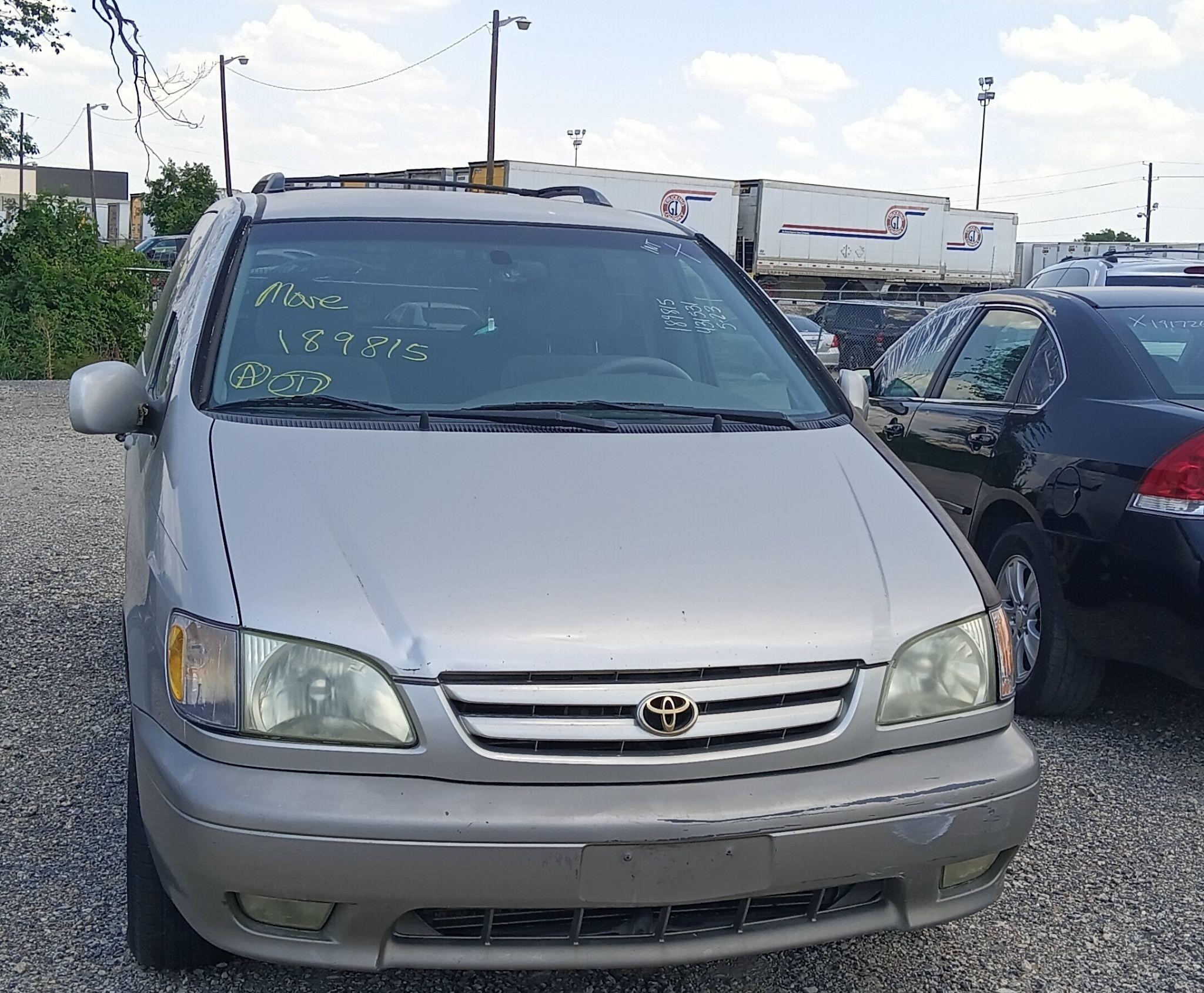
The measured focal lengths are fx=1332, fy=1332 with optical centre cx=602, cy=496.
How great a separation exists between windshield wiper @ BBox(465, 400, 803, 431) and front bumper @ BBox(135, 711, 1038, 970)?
1093 mm

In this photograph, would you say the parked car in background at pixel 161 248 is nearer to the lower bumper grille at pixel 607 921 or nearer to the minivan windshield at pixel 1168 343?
the minivan windshield at pixel 1168 343

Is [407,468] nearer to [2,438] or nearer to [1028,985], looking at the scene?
[1028,985]

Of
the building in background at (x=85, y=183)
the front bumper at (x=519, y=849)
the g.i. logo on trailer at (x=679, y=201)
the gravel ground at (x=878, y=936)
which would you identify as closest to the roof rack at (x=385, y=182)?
the gravel ground at (x=878, y=936)

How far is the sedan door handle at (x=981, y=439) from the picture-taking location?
→ 5004 millimetres

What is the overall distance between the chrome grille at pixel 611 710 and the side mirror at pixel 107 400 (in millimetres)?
1359

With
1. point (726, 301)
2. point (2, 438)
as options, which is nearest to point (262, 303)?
point (726, 301)

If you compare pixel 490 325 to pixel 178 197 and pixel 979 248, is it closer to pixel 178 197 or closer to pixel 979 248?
pixel 178 197

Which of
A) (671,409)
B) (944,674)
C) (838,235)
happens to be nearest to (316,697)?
(944,674)

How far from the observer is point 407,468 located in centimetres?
286

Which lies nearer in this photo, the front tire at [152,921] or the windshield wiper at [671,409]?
the front tire at [152,921]

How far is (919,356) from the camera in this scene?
611 cm

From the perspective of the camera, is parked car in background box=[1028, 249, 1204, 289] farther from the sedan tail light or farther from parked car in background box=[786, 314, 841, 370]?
parked car in background box=[786, 314, 841, 370]

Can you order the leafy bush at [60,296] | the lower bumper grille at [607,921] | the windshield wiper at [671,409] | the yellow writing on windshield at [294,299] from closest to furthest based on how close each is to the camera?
the lower bumper grille at [607,921]
the windshield wiper at [671,409]
the yellow writing on windshield at [294,299]
the leafy bush at [60,296]

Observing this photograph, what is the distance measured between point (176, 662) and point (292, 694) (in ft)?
0.86
